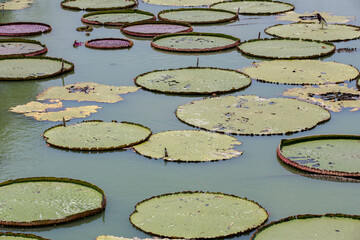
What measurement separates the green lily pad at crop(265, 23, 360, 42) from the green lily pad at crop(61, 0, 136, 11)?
17.3 ft

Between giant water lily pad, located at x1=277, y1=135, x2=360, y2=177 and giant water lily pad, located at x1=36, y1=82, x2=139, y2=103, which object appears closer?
giant water lily pad, located at x1=277, y1=135, x2=360, y2=177

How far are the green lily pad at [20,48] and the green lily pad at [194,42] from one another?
9.06 feet

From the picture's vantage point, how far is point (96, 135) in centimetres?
1020

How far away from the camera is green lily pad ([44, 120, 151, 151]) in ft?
32.5

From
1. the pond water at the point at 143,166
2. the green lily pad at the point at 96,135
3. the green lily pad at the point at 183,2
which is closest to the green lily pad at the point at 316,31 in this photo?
the pond water at the point at 143,166

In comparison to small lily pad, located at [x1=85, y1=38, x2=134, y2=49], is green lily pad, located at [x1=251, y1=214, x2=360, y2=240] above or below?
above

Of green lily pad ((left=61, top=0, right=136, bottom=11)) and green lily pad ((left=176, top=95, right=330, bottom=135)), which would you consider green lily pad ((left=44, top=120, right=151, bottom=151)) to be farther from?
green lily pad ((left=61, top=0, right=136, bottom=11))

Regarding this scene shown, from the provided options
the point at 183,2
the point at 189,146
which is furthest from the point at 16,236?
the point at 183,2

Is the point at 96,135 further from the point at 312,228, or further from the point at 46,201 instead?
the point at 312,228

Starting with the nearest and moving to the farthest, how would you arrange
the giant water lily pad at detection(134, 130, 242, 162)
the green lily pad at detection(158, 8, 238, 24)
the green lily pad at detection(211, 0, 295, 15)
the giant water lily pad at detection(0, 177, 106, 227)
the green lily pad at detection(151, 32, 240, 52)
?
the giant water lily pad at detection(0, 177, 106, 227), the giant water lily pad at detection(134, 130, 242, 162), the green lily pad at detection(151, 32, 240, 52), the green lily pad at detection(158, 8, 238, 24), the green lily pad at detection(211, 0, 295, 15)

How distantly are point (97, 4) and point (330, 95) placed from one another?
34.5ft

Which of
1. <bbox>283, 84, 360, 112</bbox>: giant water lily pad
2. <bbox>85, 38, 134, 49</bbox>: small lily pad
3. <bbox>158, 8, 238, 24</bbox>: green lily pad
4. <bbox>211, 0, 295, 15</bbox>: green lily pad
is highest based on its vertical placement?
<bbox>211, 0, 295, 15</bbox>: green lily pad

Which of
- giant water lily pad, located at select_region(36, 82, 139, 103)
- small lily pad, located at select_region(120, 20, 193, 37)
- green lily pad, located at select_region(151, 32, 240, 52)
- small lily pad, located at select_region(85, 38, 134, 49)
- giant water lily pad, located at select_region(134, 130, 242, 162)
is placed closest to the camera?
giant water lily pad, located at select_region(134, 130, 242, 162)

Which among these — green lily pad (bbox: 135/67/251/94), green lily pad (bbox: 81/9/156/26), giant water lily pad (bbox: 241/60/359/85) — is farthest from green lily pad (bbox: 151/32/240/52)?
green lily pad (bbox: 81/9/156/26)
